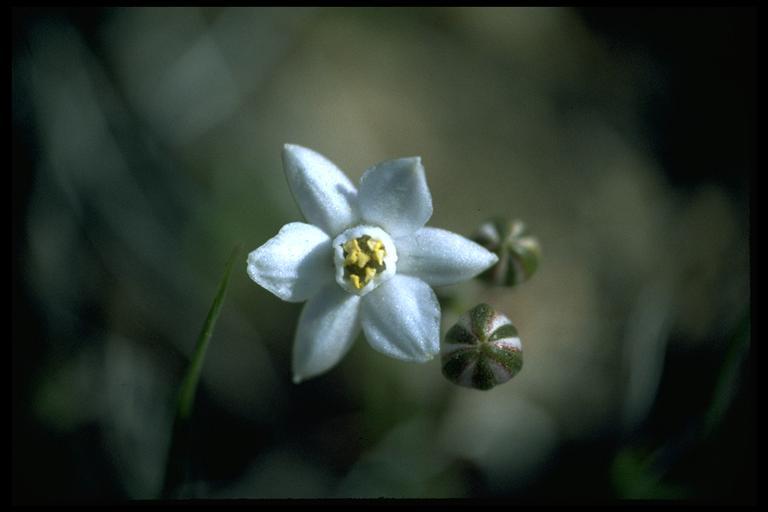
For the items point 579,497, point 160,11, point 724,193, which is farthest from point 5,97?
point 724,193

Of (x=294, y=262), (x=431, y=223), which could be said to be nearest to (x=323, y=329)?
(x=294, y=262)

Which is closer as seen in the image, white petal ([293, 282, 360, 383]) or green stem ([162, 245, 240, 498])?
green stem ([162, 245, 240, 498])

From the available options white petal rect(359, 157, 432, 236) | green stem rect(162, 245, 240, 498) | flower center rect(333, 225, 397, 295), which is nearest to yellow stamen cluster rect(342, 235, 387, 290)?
flower center rect(333, 225, 397, 295)

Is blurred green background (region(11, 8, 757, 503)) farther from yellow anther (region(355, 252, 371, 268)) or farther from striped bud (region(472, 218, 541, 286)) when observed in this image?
yellow anther (region(355, 252, 371, 268))

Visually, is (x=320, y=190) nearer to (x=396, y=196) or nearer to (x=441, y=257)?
(x=396, y=196)

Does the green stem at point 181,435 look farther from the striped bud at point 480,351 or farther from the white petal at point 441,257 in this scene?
the striped bud at point 480,351

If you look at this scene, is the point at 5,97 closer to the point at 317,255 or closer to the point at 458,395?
the point at 317,255

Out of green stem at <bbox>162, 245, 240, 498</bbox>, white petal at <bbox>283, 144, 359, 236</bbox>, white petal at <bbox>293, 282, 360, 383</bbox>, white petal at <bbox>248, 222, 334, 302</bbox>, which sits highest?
white petal at <bbox>283, 144, 359, 236</bbox>
